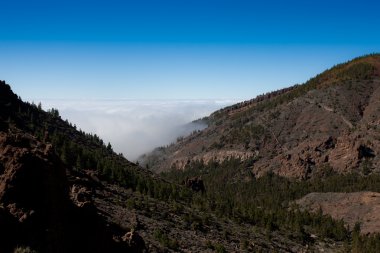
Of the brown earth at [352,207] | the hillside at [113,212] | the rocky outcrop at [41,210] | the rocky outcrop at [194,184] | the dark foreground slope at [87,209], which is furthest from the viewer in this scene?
the rocky outcrop at [194,184]

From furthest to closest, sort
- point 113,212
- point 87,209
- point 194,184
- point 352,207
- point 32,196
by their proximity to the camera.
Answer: point 194,184, point 352,207, point 113,212, point 87,209, point 32,196

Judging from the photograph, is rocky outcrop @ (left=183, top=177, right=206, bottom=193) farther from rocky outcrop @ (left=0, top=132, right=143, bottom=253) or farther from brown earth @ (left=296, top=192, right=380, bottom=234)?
rocky outcrop @ (left=0, top=132, right=143, bottom=253)

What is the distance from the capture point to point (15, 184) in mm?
22359

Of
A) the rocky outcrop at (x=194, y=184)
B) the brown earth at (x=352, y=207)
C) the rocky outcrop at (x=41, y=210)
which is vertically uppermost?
the rocky outcrop at (x=41, y=210)

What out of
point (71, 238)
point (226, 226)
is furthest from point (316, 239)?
point (71, 238)

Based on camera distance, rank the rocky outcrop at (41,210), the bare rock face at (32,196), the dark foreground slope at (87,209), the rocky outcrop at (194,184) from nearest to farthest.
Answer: the rocky outcrop at (41,210) → the bare rock face at (32,196) → the dark foreground slope at (87,209) → the rocky outcrop at (194,184)

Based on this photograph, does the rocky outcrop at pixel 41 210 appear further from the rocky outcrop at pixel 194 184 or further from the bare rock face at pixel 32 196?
the rocky outcrop at pixel 194 184

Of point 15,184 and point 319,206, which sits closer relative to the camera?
point 15,184

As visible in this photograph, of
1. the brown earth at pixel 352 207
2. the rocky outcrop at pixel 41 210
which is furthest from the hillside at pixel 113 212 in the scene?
the brown earth at pixel 352 207

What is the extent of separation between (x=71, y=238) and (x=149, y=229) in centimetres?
4946

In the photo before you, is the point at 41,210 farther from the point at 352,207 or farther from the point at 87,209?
the point at 352,207

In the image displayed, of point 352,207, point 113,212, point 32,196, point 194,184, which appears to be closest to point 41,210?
point 32,196

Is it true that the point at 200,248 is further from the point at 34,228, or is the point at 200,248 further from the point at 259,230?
the point at 34,228

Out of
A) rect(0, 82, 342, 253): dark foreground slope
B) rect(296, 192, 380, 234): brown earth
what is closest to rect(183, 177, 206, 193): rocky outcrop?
rect(0, 82, 342, 253): dark foreground slope
